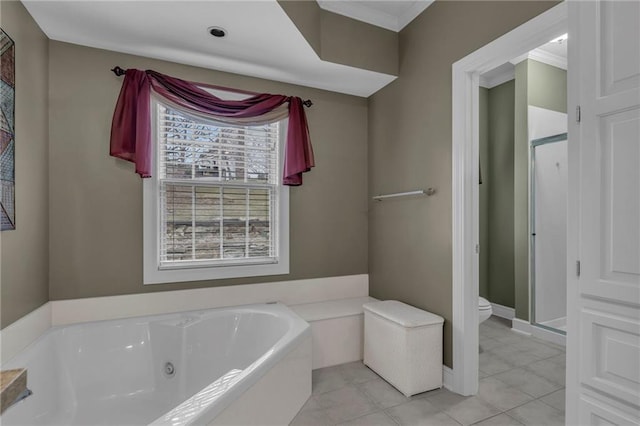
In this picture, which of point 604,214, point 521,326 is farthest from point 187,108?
point 521,326

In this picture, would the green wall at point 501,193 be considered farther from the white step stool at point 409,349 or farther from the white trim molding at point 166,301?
the white step stool at point 409,349

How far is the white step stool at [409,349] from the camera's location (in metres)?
2.15

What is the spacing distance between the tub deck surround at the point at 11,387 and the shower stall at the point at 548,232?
3.73 m

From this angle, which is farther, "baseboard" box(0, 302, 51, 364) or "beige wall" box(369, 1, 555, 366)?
"beige wall" box(369, 1, 555, 366)

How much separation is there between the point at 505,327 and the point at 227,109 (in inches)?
135

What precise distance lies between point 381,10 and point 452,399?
9.32 ft

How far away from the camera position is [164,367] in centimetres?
211

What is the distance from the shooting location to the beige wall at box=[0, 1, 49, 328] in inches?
66.8

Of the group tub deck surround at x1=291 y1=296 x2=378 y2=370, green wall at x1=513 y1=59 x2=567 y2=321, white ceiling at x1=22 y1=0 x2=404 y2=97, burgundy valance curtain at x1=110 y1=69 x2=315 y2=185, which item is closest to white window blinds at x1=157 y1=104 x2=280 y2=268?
burgundy valance curtain at x1=110 y1=69 x2=315 y2=185

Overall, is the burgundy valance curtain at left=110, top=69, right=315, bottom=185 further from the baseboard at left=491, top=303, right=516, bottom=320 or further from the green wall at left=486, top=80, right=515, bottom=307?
the baseboard at left=491, top=303, right=516, bottom=320

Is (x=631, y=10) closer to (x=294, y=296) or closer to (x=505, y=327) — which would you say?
(x=294, y=296)

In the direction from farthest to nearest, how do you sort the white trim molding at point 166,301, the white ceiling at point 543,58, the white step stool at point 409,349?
the white ceiling at point 543,58 → the white step stool at point 409,349 → the white trim molding at point 166,301

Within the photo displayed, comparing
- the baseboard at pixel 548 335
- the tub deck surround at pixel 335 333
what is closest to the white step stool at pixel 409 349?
the tub deck surround at pixel 335 333

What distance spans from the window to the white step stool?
1032 millimetres
